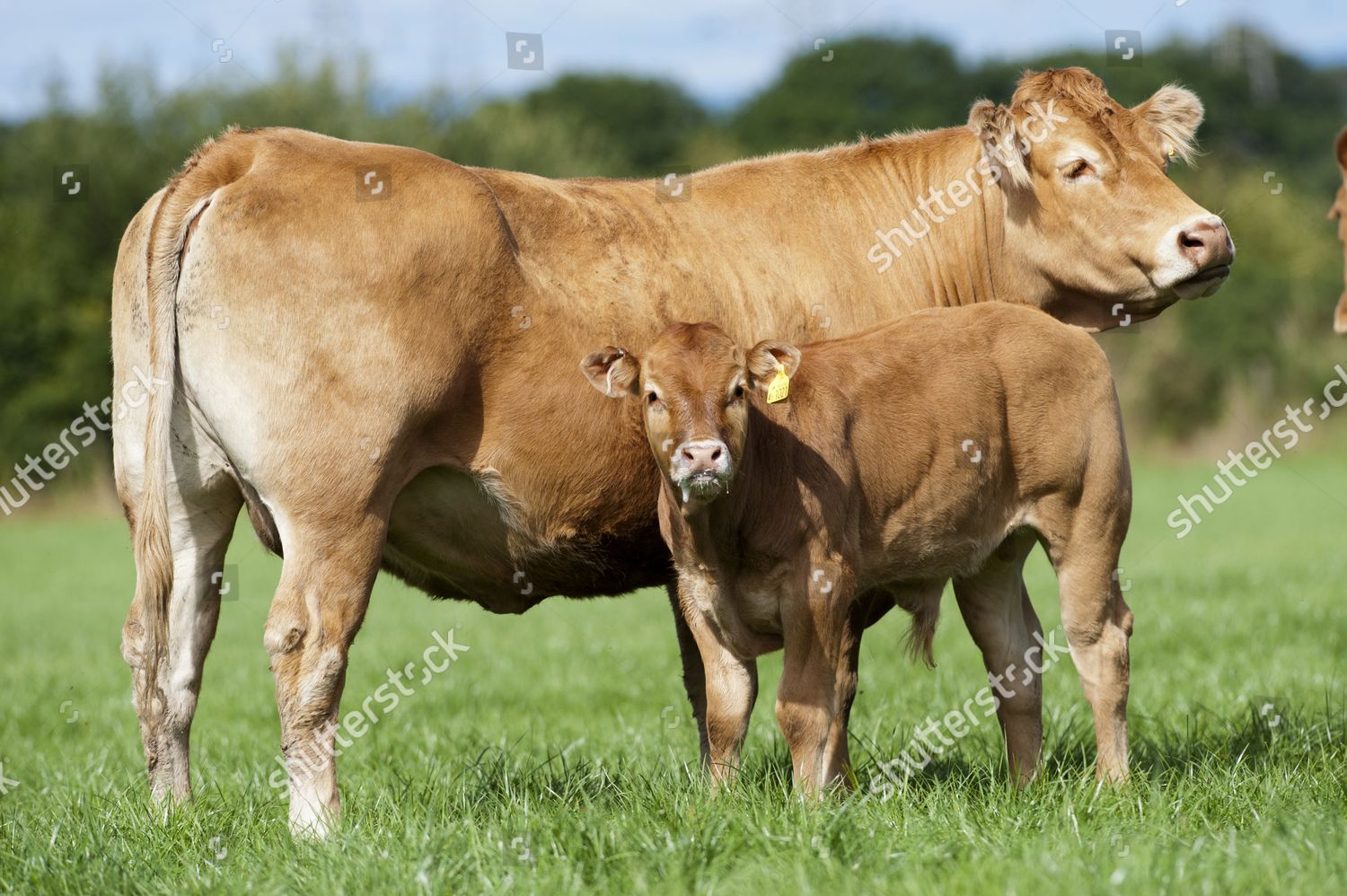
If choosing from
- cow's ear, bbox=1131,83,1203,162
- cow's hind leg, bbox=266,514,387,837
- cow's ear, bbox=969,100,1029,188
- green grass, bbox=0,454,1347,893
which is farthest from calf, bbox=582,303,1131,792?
cow's ear, bbox=1131,83,1203,162

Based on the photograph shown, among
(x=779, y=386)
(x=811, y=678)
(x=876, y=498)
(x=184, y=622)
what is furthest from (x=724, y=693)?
(x=184, y=622)

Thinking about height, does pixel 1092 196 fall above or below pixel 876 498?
above

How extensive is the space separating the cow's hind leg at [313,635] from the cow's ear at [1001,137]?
2.95 meters

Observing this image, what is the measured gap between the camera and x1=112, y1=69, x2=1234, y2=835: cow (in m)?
4.65

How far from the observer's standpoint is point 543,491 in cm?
498

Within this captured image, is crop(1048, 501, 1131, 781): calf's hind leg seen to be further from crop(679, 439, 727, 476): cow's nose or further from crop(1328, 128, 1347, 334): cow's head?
crop(679, 439, 727, 476): cow's nose

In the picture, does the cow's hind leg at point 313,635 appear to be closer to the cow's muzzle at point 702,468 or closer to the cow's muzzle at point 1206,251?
the cow's muzzle at point 702,468

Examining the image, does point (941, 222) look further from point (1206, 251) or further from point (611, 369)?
point (611, 369)

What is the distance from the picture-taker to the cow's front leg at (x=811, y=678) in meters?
4.60

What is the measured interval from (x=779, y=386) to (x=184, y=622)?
244cm

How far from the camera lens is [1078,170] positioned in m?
5.78

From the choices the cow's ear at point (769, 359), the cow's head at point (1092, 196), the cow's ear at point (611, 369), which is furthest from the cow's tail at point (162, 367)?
the cow's head at point (1092, 196)

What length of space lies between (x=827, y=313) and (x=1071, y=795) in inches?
81.1

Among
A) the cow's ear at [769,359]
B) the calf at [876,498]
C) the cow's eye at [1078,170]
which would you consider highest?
the cow's eye at [1078,170]
